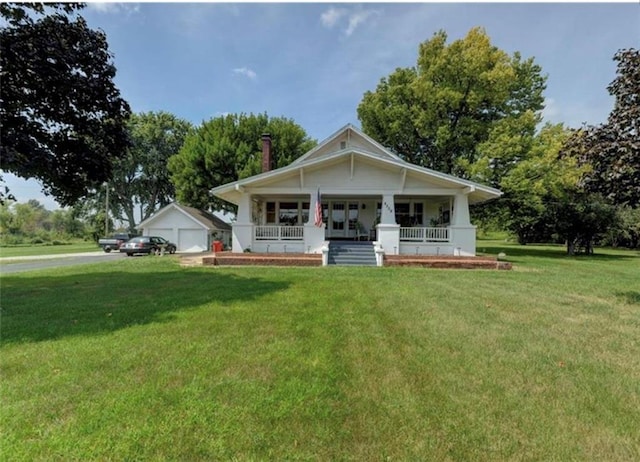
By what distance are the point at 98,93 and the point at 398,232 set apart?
39.7 ft

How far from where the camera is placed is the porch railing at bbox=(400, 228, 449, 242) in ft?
51.8

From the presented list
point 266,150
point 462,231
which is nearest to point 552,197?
point 462,231

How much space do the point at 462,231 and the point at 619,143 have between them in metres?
8.84

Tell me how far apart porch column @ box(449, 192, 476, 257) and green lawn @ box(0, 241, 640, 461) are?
8433 mm

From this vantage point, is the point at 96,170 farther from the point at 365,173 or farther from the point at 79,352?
the point at 365,173

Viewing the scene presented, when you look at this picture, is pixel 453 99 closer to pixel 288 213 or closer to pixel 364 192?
pixel 364 192

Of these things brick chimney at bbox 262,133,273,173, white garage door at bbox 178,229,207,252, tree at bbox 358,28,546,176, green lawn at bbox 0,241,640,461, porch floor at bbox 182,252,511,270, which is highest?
tree at bbox 358,28,546,176

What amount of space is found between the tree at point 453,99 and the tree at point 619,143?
50.5 ft

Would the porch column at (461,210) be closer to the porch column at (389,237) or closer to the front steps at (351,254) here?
the porch column at (389,237)

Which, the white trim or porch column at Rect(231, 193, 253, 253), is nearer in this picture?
the white trim

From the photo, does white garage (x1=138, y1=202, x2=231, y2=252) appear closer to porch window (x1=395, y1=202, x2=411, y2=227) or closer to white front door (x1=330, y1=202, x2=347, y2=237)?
white front door (x1=330, y1=202, x2=347, y2=237)

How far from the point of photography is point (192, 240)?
90.7ft

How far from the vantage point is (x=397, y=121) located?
25141 millimetres

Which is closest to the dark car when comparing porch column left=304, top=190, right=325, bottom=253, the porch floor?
the porch floor
